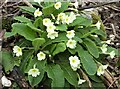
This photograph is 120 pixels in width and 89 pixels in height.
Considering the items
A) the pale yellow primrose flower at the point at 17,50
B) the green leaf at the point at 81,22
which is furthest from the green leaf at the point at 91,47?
the pale yellow primrose flower at the point at 17,50

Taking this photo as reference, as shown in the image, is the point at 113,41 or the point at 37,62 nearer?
the point at 37,62

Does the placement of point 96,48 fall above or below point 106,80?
above

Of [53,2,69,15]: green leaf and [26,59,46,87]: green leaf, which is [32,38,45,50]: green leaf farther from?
[53,2,69,15]: green leaf

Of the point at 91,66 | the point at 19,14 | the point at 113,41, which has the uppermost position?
the point at 19,14

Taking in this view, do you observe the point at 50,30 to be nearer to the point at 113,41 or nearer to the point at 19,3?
the point at 19,3

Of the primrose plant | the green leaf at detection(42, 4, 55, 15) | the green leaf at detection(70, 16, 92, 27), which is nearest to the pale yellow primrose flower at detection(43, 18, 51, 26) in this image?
the primrose plant

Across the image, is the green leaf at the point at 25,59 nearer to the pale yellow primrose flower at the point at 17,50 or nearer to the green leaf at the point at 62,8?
the pale yellow primrose flower at the point at 17,50

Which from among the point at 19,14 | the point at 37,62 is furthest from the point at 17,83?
the point at 19,14
